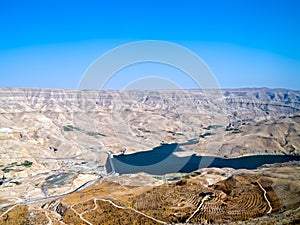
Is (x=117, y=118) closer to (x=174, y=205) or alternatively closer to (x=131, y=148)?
(x=131, y=148)

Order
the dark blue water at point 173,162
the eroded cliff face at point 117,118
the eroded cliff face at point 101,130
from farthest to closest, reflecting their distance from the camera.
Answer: the eroded cliff face at point 117,118, the dark blue water at point 173,162, the eroded cliff face at point 101,130

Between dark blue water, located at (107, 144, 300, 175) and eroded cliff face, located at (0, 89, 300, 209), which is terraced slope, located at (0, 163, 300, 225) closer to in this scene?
eroded cliff face, located at (0, 89, 300, 209)

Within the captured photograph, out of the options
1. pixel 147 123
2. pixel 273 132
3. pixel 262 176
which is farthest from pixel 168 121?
pixel 262 176

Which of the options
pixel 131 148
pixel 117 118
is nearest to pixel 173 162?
pixel 131 148

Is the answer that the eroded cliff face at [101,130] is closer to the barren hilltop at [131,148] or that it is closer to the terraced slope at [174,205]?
the barren hilltop at [131,148]

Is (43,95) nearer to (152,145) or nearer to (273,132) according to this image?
(152,145)

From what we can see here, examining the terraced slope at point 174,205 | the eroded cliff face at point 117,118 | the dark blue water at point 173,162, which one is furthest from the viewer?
the eroded cliff face at point 117,118

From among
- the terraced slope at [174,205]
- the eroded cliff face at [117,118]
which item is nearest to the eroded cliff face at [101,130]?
the eroded cliff face at [117,118]

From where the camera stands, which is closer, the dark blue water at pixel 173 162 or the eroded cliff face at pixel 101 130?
the eroded cliff face at pixel 101 130
